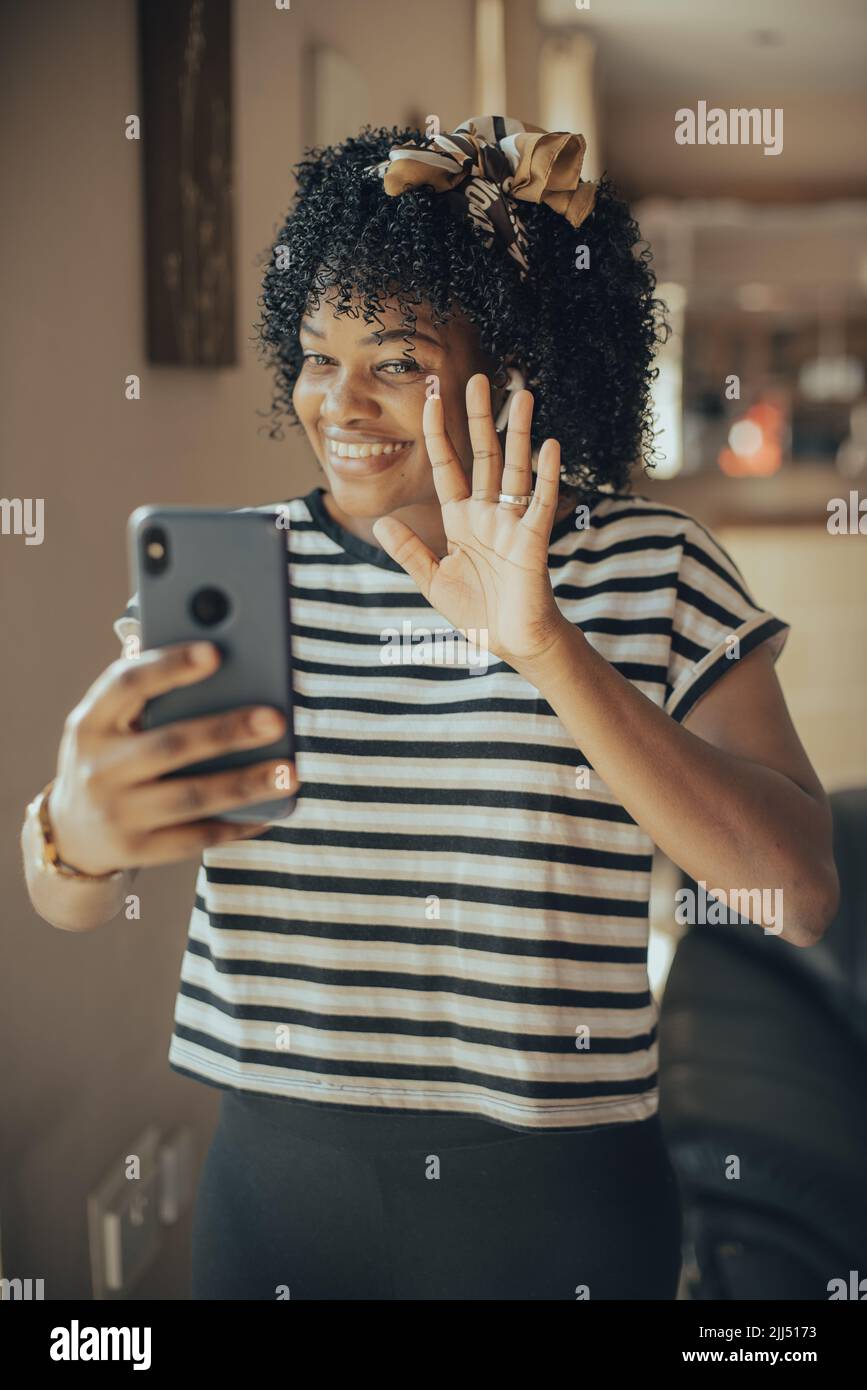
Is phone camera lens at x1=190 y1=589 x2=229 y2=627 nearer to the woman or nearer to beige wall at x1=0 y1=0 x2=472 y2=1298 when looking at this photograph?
the woman

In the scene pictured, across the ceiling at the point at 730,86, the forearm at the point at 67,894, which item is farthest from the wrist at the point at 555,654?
the ceiling at the point at 730,86

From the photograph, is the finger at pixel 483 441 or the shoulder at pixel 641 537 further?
the shoulder at pixel 641 537

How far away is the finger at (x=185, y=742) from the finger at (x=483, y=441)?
0.66 feet

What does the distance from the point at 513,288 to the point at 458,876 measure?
40cm

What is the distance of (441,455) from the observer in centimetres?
65

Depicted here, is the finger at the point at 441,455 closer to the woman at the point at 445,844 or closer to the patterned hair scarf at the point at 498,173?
the woman at the point at 445,844

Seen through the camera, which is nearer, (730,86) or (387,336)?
(387,336)

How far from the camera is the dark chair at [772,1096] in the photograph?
1.12m

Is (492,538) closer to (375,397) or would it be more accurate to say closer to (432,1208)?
(375,397)

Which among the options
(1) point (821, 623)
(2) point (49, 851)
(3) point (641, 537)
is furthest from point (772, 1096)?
(1) point (821, 623)

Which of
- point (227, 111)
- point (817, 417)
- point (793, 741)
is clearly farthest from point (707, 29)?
point (793, 741)

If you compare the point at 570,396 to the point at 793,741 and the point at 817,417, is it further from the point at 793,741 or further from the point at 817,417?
the point at 817,417

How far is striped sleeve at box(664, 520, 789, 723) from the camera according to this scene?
0.76 metres
